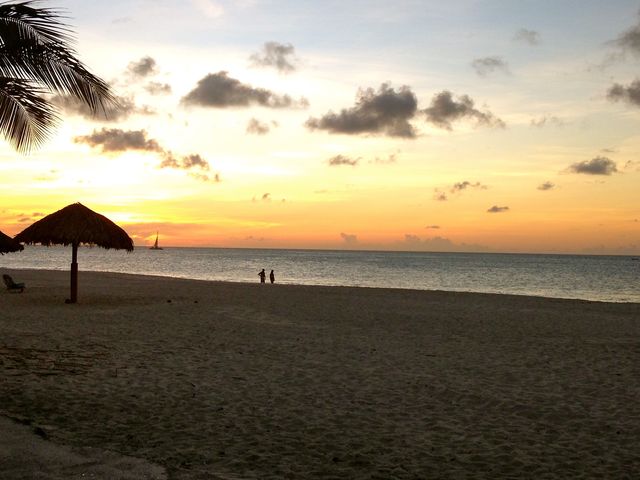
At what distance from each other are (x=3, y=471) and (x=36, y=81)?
16.4 ft

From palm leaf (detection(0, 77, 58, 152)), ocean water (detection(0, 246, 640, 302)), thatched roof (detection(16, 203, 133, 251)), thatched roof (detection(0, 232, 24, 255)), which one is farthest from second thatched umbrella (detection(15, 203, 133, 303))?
ocean water (detection(0, 246, 640, 302))

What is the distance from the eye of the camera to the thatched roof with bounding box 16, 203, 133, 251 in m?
17.7

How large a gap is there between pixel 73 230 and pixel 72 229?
0.04 m

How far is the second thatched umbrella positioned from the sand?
3192 mm

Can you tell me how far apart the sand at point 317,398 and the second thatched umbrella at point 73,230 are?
319 centimetres

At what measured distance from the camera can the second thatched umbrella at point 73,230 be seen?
17.7 metres

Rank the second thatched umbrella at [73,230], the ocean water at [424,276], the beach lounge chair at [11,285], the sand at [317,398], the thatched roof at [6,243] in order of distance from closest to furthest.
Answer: the sand at [317,398], the second thatched umbrella at [73,230], the thatched roof at [6,243], the beach lounge chair at [11,285], the ocean water at [424,276]

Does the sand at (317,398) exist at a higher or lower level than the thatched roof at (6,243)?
lower

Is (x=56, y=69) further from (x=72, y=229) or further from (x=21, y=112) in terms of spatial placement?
(x=72, y=229)

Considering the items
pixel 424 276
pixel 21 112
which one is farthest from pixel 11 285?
pixel 424 276

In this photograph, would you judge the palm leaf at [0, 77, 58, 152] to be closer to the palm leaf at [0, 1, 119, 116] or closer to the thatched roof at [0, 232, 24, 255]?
the palm leaf at [0, 1, 119, 116]

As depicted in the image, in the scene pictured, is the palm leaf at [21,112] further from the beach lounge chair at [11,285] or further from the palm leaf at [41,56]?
the beach lounge chair at [11,285]

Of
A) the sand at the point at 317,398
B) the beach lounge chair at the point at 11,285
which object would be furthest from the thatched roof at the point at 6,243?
the sand at the point at 317,398

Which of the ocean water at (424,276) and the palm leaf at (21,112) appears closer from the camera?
the palm leaf at (21,112)
